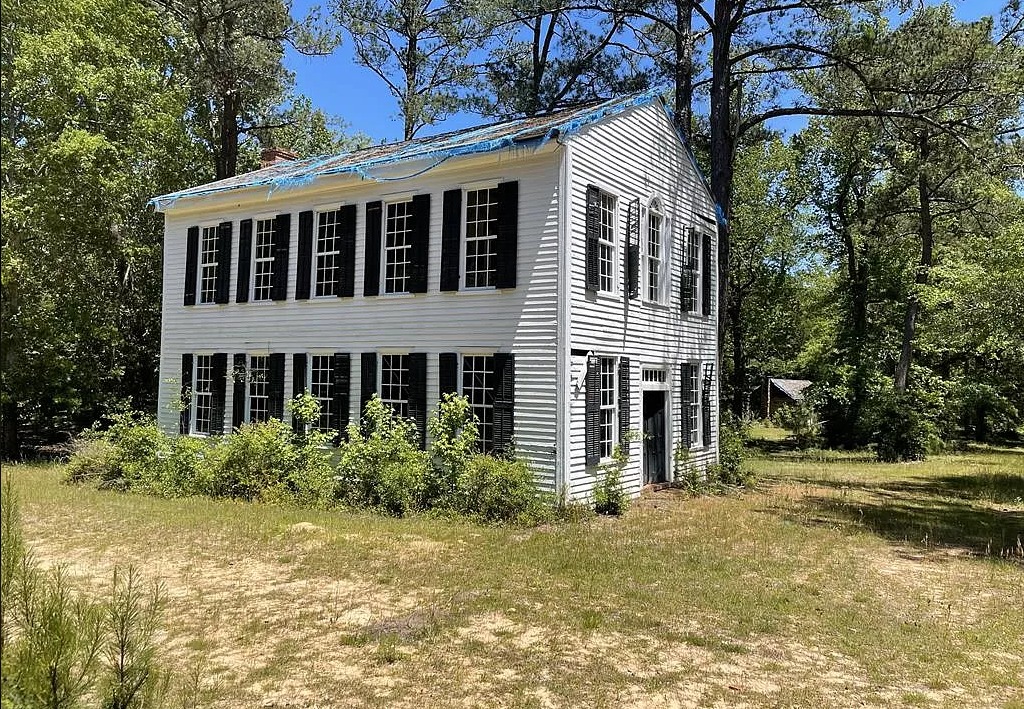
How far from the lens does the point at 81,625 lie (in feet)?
10.5

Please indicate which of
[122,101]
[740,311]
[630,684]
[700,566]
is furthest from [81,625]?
[740,311]

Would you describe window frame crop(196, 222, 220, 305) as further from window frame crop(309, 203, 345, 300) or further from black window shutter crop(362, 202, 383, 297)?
black window shutter crop(362, 202, 383, 297)

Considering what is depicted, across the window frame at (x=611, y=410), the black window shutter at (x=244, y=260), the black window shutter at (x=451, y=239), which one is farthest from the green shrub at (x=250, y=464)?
the window frame at (x=611, y=410)

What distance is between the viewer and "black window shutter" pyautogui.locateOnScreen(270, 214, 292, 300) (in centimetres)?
1511

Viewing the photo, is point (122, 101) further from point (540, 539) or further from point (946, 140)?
point (946, 140)

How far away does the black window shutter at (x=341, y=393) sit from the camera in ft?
45.7

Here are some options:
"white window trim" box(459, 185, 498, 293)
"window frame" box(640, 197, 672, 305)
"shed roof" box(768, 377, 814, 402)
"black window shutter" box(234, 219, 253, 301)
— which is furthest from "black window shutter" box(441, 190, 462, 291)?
"shed roof" box(768, 377, 814, 402)

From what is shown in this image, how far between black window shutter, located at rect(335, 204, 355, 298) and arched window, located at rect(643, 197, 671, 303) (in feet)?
19.6

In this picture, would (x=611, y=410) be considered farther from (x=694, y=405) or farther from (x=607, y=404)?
(x=694, y=405)

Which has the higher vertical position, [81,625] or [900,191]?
[900,191]

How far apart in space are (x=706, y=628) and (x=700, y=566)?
7.51 feet

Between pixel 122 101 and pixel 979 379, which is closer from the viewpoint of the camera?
pixel 122 101

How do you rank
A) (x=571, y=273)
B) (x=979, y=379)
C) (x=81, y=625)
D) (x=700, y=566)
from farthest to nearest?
(x=979, y=379)
(x=571, y=273)
(x=700, y=566)
(x=81, y=625)

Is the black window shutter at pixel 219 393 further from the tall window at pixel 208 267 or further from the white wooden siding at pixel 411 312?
the tall window at pixel 208 267
